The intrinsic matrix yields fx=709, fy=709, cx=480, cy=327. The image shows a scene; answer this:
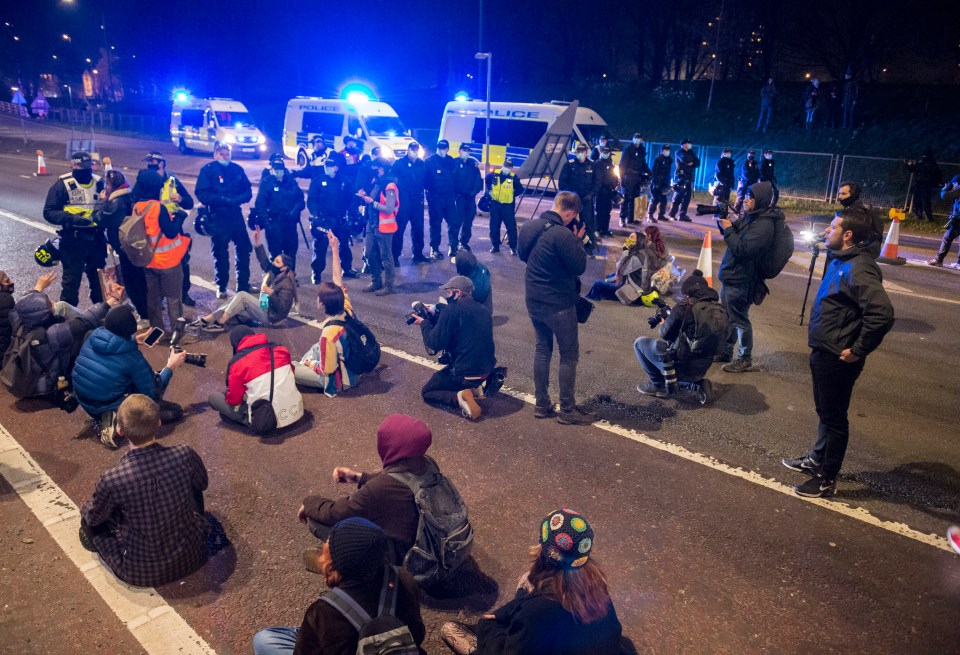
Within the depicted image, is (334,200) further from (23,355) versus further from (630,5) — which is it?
(630,5)

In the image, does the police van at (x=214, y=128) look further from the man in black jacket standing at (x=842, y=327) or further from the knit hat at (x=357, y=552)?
the knit hat at (x=357, y=552)

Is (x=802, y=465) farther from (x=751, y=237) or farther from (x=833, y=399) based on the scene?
(x=751, y=237)

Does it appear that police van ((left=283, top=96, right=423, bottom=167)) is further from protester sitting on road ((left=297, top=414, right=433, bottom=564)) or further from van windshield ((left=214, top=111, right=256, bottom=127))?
protester sitting on road ((left=297, top=414, right=433, bottom=564))

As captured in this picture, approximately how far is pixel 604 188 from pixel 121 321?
1071 cm

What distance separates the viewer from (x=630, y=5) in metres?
41.4

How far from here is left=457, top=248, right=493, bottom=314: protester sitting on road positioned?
698cm

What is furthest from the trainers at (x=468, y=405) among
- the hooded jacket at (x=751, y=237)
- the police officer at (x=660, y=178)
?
the police officer at (x=660, y=178)

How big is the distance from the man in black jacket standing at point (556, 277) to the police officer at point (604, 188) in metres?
8.02

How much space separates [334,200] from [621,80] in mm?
35425

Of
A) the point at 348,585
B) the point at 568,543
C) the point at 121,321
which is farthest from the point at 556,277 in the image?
the point at 348,585

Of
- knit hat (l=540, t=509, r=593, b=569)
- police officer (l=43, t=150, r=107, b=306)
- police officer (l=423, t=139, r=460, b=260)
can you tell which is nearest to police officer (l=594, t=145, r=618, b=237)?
police officer (l=423, t=139, r=460, b=260)

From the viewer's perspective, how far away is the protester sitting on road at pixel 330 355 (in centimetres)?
657

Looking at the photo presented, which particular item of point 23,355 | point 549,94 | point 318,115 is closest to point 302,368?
point 23,355

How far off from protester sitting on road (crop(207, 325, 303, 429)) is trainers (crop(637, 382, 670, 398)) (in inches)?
128
